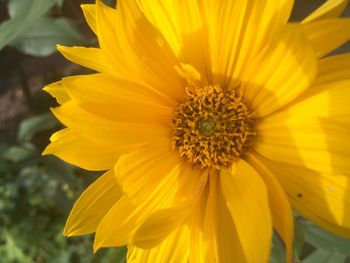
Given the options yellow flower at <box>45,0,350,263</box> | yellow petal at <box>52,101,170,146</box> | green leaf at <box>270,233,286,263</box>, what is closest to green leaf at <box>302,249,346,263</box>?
green leaf at <box>270,233,286,263</box>

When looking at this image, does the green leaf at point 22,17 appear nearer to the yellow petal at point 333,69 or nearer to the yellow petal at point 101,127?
the yellow petal at point 101,127

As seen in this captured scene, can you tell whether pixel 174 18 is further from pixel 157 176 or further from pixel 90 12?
pixel 157 176

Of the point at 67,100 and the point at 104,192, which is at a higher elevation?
the point at 67,100

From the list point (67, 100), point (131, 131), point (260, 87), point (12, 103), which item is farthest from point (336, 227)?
point (12, 103)

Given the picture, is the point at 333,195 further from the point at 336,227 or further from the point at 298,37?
the point at 298,37

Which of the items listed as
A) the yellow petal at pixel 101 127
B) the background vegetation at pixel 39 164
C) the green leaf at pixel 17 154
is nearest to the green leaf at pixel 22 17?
the background vegetation at pixel 39 164

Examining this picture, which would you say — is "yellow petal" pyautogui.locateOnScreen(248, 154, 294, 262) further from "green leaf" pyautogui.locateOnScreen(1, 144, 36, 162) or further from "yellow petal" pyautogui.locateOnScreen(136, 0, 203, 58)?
"green leaf" pyautogui.locateOnScreen(1, 144, 36, 162)

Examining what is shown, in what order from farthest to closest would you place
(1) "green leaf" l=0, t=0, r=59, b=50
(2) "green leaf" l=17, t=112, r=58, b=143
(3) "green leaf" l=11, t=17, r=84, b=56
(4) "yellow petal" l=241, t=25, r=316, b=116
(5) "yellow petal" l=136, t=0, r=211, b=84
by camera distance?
(2) "green leaf" l=17, t=112, r=58, b=143 < (3) "green leaf" l=11, t=17, r=84, b=56 < (1) "green leaf" l=0, t=0, r=59, b=50 < (5) "yellow petal" l=136, t=0, r=211, b=84 < (4) "yellow petal" l=241, t=25, r=316, b=116
